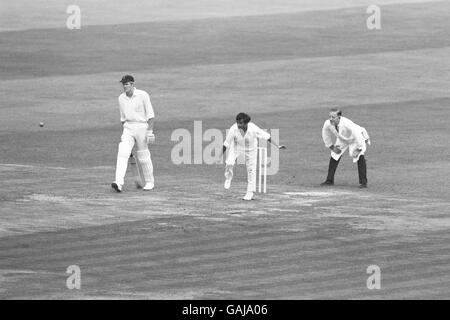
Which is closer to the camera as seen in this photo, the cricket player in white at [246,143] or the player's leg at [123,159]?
the cricket player in white at [246,143]

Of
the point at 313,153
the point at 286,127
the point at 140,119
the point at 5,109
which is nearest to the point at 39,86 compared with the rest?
the point at 5,109

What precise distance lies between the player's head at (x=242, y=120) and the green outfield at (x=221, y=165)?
1.39m

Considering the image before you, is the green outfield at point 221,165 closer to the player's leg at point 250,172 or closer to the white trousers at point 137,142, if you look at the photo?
the player's leg at point 250,172

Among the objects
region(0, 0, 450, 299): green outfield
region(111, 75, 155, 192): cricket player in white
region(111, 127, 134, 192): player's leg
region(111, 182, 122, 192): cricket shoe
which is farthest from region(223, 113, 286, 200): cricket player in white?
region(111, 182, 122, 192): cricket shoe

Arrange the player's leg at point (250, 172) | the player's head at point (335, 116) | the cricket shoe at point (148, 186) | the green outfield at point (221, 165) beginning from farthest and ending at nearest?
1. the player's head at point (335, 116)
2. the cricket shoe at point (148, 186)
3. the player's leg at point (250, 172)
4. the green outfield at point (221, 165)

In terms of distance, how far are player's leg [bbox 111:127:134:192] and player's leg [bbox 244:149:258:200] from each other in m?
2.25

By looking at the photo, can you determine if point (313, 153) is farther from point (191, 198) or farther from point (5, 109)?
point (5, 109)

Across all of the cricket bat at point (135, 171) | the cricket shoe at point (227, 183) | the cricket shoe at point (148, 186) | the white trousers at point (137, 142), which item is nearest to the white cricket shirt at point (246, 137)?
the cricket shoe at point (227, 183)

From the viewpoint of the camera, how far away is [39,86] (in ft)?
132

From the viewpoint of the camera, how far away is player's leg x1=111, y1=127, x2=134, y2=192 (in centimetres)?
2520

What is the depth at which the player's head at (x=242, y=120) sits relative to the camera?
24.5m

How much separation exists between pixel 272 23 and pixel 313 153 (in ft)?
60.5

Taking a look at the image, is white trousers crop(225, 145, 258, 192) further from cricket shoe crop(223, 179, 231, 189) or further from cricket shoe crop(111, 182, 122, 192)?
cricket shoe crop(111, 182, 122, 192)

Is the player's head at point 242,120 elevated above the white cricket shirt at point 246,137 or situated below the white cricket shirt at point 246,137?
above
